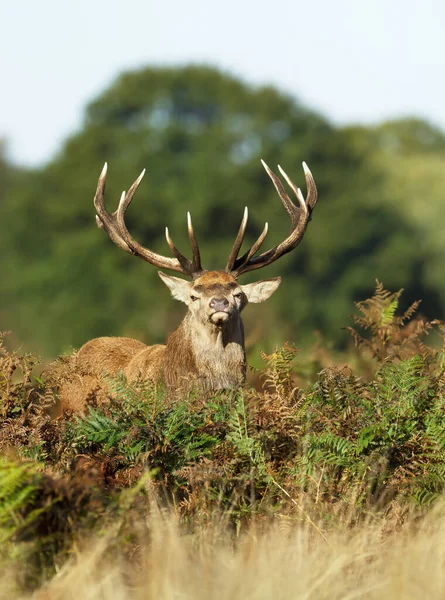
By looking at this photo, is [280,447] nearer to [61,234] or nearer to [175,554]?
[175,554]

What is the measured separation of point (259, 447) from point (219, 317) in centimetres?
238

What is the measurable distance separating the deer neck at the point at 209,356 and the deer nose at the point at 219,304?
0.21m

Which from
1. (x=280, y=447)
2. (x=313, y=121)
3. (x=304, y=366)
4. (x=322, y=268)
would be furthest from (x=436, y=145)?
(x=280, y=447)

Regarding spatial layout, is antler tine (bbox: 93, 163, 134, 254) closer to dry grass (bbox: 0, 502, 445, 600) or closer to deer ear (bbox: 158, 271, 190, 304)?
deer ear (bbox: 158, 271, 190, 304)

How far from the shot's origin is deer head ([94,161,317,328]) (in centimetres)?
875

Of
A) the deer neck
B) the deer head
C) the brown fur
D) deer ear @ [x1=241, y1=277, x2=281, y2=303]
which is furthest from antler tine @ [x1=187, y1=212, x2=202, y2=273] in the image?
the deer neck

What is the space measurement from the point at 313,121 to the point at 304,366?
29712 mm

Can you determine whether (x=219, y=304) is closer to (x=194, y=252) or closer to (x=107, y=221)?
(x=194, y=252)

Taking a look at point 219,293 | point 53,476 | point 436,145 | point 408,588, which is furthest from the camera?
point 436,145

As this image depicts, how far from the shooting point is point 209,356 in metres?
8.80

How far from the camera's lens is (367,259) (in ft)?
122

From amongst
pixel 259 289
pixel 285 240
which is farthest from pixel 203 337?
pixel 285 240

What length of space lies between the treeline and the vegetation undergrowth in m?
24.9

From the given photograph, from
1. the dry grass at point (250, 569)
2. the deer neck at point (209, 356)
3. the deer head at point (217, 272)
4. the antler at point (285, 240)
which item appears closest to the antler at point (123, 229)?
the deer head at point (217, 272)
